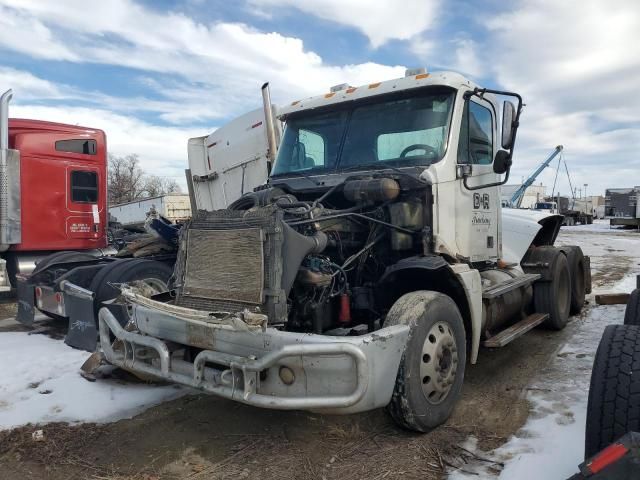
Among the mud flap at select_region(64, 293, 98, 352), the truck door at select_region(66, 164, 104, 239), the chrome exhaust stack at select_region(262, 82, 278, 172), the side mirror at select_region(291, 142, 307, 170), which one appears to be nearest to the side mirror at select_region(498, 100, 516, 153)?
the side mirror at select_region(291, 142, 307, 170)

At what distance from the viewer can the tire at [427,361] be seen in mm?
3436

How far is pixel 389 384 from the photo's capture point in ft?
10.7

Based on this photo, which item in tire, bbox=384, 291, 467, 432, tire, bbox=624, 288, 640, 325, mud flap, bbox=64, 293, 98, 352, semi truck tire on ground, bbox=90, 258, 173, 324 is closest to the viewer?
tire, bbox=384, 291, 467, 432

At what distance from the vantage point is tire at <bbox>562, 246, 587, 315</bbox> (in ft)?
24.7

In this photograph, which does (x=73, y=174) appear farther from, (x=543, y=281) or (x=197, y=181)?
(x=543, y=281)

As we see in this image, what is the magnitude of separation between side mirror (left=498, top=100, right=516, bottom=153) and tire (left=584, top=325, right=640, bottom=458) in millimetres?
2145

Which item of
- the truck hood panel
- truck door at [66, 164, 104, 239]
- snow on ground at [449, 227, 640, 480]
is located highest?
truck door at [66, 164, 104, 239]

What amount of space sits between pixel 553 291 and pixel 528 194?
37.5m

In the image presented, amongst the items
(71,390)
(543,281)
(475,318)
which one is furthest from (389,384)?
(543,281)

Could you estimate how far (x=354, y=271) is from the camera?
4250 millimetres

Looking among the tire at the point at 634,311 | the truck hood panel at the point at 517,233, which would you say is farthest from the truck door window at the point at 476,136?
the tire at the point at 634,311

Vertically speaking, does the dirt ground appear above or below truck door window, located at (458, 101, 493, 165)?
below

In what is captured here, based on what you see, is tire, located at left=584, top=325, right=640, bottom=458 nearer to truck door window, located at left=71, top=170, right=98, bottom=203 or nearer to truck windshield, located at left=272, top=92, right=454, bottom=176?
truck windshield, located at left=272, top=92, right=454, bottom=176

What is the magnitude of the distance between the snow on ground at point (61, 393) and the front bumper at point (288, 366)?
1.03 m
